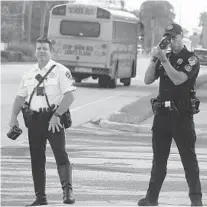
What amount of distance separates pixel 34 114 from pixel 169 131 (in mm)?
1322

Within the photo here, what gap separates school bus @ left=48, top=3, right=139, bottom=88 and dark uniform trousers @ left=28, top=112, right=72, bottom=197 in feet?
83.1

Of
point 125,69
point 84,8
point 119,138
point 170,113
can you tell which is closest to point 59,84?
point 170,113

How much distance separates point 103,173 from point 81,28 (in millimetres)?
23071

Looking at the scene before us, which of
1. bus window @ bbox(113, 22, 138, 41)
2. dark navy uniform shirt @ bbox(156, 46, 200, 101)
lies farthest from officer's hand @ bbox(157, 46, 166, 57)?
bus window @ bbox(113, 22, 138, 41)

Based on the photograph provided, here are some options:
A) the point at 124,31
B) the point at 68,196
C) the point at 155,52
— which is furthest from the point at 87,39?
the point at 155,52

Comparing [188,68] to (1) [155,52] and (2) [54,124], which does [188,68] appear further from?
(2) [54,124]

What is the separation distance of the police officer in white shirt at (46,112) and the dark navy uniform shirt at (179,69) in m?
0.97

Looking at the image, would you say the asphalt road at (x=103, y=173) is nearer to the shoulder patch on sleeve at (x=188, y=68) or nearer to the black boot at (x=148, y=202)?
the black boot at (x=148, y=202)

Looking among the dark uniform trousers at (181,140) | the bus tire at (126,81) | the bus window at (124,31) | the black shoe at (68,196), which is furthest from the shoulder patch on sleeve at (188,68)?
the bus tire at (126,81)

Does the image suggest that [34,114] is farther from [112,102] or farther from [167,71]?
[112,102]

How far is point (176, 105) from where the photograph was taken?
833 cm

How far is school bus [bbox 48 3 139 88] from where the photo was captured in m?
34.4

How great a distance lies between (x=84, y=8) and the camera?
34406 millimetres

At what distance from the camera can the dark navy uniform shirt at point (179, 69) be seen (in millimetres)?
8289
